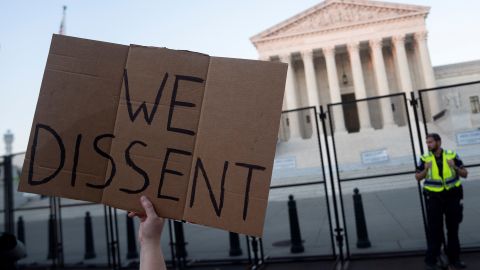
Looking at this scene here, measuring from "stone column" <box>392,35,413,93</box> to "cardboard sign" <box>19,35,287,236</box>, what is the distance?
47530 millimetres

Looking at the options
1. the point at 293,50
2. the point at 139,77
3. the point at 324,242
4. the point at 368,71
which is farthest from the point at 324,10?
the point at 139,77

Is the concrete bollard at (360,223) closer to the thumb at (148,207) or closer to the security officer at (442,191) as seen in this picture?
the security officer at (442,191)

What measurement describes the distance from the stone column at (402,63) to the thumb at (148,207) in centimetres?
4781

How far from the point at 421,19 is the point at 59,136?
1972 inches

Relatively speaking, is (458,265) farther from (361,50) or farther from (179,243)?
(361,50)

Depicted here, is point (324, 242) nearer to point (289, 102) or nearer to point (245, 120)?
point (245, 120)

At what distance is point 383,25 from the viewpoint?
45562mm

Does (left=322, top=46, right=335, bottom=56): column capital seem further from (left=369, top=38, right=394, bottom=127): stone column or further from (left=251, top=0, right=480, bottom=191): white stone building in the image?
(left=369, top=38, right=394, bottom=127): stone column

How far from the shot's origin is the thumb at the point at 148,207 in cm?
171

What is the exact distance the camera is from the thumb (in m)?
1.71

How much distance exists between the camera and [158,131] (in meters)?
1.82

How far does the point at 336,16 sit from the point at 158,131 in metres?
48.8

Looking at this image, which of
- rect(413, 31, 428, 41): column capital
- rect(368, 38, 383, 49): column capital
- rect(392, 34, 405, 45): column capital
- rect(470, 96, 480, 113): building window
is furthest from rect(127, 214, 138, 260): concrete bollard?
rect(413, 31, 428, 41): column capital

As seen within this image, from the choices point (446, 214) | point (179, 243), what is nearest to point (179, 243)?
point (179, 243)
